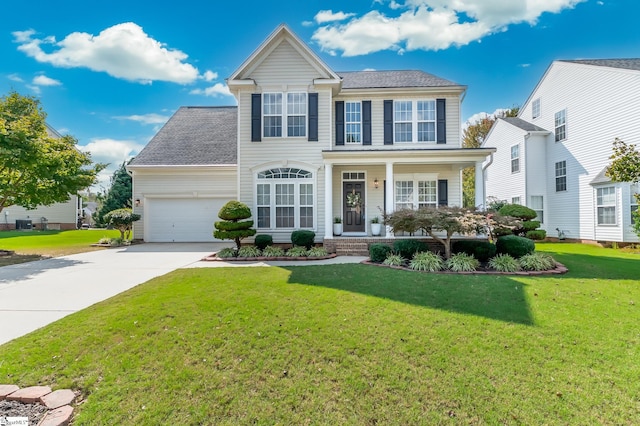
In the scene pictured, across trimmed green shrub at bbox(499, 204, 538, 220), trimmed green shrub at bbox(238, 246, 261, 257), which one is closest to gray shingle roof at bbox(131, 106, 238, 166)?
trimmed green shrub at bbox(238, 246, 261, 257)

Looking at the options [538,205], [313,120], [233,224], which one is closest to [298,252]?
[233,224]

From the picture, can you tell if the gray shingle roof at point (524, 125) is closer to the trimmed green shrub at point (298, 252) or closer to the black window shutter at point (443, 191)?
the black window shutter at point (443, 191)

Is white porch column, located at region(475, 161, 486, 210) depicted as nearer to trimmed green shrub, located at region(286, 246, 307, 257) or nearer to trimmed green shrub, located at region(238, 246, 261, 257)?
trimmed green shrub, located at region(286, 246, 307, 257)

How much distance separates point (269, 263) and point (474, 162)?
8.74 m

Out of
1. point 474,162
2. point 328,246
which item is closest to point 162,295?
point 328,246

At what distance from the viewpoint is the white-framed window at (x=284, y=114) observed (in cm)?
1307

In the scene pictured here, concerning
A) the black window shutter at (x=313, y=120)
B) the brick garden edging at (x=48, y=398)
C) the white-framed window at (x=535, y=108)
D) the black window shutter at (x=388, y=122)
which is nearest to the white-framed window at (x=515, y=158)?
the white-framed window at (x=535, y=108)

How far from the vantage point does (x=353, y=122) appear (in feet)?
45.8

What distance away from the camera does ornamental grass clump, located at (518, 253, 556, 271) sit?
8609 millimetres

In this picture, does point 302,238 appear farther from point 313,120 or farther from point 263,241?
point 313,120

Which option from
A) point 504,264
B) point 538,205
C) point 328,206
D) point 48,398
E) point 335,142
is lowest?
point 48,398

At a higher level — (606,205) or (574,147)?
(574,147)

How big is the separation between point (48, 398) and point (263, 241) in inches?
355

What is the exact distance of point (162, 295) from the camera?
6.10m
